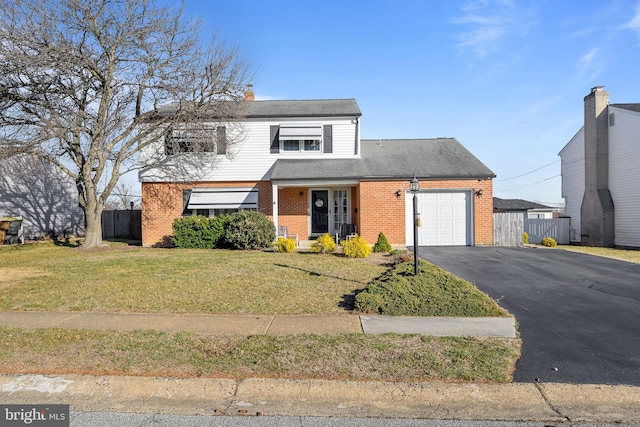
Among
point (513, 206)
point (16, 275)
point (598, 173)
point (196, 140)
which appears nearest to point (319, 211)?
point (196, 140)

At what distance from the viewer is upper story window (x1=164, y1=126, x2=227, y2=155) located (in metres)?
15.7

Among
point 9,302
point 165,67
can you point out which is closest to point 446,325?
point 9,302

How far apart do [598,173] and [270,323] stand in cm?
2102

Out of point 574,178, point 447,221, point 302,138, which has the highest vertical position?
point 302,138

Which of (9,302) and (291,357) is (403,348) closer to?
(291,357)

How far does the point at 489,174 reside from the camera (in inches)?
610

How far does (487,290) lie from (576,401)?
4574 millimetres

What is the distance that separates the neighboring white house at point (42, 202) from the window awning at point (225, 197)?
1012 cm

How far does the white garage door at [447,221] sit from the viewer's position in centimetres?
1580

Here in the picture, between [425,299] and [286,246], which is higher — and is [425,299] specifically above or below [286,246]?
below

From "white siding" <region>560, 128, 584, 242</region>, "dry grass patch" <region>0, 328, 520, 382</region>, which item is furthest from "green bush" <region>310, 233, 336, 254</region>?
"white siding" <region>560, 128, 584, 242</region>

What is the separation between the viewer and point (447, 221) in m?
15.8

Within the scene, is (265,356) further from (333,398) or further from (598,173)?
(598,173)

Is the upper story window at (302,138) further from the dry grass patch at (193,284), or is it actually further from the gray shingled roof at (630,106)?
the gray shingled roof at (630,106)
